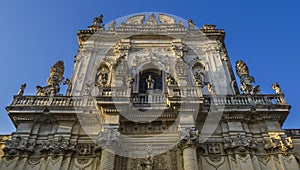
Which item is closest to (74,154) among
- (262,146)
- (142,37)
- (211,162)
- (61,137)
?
(61,137)

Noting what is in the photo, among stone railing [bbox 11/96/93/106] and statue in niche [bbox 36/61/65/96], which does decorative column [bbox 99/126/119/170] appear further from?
statue in niche [bbox 36/61/65/96]

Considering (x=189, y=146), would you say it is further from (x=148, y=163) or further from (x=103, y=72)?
(x=103, y=72)

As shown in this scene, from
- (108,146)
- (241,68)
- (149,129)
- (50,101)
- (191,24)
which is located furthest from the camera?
(191,24)

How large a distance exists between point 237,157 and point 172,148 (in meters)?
2.69

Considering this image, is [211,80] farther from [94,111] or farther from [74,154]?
[74,154]

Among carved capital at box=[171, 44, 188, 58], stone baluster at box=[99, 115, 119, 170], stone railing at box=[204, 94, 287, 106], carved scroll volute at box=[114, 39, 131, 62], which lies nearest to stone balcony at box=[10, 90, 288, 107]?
stone railing at box=[204, 94, 287, 106]

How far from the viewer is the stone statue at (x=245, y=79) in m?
13.9

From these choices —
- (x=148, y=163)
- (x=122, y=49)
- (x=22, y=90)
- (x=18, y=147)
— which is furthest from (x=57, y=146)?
(x=122, y=49)

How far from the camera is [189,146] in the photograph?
10.4 metres

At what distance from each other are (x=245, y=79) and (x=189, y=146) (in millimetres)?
6253

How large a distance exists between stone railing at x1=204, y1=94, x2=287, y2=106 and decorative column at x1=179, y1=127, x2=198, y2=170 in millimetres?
2249

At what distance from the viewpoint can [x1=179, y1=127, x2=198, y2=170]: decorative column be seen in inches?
392

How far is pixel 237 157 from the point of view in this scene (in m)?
10.8

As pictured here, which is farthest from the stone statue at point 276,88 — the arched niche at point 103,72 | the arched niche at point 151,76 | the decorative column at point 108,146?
the arched niche at point 103,72
